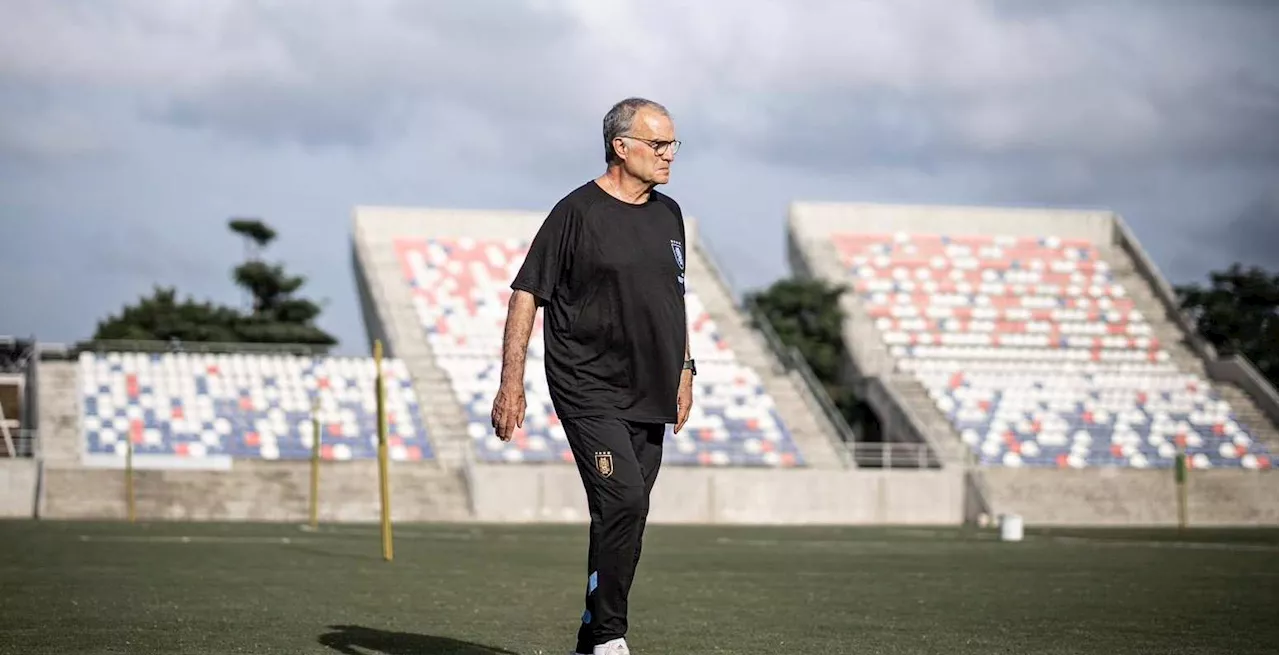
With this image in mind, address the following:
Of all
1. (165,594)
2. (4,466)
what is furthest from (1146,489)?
(165,594)

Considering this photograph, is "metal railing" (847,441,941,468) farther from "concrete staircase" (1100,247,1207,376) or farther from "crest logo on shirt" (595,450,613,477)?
"crest logo on shirt" (595,450,613,477)

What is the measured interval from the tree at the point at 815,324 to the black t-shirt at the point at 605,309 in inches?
1336

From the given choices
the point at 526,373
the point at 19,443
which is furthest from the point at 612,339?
the point at 526,373

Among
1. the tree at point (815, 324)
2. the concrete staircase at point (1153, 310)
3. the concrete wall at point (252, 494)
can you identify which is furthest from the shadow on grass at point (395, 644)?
the concrete staircase at point (1153, 310)

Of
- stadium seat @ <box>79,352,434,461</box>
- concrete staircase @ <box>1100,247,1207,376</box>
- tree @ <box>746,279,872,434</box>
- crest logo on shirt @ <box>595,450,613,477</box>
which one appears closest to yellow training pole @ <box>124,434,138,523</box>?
stadium seat @ <box>79,352,434,461</box>

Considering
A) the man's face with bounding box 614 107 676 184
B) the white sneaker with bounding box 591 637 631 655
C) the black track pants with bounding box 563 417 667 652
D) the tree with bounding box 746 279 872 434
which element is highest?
the tree with bounding box 746 279 872 434

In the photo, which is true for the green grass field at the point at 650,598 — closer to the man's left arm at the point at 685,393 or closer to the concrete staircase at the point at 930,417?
the man's left arm at the point at 685,393

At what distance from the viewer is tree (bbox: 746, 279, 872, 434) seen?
3991cm

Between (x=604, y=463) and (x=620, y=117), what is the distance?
3.75ft

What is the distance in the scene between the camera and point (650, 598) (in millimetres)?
10117

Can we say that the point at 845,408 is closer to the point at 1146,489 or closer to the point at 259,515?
the point at 1146,489

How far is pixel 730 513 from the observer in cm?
3152

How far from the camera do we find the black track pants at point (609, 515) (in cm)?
551

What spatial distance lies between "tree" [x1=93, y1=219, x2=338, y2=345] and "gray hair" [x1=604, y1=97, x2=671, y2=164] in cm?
4157
